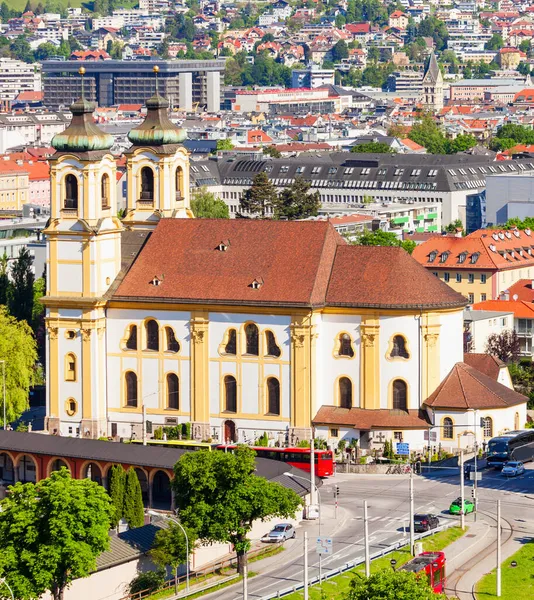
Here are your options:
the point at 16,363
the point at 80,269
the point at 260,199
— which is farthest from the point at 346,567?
the point at 260,199

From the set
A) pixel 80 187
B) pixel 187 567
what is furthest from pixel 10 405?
pixel 187 567

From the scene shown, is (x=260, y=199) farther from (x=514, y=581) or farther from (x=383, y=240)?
(x=514, y=581)

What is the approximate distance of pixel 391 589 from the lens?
75562 mm

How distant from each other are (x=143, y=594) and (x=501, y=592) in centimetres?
1354

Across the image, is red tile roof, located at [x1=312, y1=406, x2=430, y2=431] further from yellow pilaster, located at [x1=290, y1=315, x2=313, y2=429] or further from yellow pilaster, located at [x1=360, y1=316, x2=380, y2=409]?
yellow pilaster, located at [x1=290, y1=315, x2=313, y2=429]

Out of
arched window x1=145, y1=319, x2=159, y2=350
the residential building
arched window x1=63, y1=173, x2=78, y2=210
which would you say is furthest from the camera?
the residential building

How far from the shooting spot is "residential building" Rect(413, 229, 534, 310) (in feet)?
513

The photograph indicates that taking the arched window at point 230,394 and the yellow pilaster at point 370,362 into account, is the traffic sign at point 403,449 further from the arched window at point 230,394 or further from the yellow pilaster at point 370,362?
the arched window at point 230,394

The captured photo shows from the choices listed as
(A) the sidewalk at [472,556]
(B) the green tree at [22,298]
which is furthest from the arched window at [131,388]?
(A) the sidewalk at [472,556]

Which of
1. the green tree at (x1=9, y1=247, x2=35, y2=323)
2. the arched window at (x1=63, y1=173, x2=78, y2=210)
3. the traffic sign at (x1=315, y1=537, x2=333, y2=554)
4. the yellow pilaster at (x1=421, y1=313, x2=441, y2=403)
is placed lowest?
the traffic sign at (x1=315, y1=537, x2=333, y2=554)

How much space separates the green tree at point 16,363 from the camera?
117562mm

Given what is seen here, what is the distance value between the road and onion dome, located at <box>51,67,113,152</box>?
20936mm

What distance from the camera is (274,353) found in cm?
11469

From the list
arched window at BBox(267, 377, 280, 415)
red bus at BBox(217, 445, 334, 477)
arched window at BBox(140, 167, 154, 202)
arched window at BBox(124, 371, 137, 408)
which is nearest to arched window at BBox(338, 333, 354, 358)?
arched window at BBox(267, 377, 280, 415)
